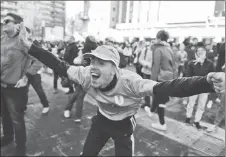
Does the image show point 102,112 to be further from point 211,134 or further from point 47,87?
point 47,87

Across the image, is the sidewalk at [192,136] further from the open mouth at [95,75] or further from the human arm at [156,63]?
the open mouth at [95,75]

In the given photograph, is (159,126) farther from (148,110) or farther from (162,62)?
(162,62)

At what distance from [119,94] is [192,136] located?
2.65m

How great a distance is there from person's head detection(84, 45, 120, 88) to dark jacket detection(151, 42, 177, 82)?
2146mm

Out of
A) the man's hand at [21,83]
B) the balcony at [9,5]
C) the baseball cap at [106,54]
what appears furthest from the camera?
the balcony at [9,5]

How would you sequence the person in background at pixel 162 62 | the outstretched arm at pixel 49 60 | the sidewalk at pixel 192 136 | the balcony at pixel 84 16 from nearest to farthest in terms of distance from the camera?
the outstretched arm at pixel 49 60 < the sidewalk at pixel 192 136 < the person in background at pixel 162 62 < the balcony at pixel 84 16

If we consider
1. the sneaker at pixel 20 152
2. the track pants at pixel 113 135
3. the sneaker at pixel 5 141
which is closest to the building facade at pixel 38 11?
the sneaker at pixel 5 141

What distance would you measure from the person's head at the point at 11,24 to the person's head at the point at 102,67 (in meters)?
1.31

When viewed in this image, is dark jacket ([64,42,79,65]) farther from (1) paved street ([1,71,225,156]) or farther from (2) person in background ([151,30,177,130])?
(2) person in background ([151,30,177,130])

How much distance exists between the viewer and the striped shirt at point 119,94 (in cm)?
193

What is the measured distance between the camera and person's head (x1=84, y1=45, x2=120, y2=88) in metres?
1.91

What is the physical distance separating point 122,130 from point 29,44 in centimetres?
138

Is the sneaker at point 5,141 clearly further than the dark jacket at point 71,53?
No

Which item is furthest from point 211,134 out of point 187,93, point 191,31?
point 191,31
